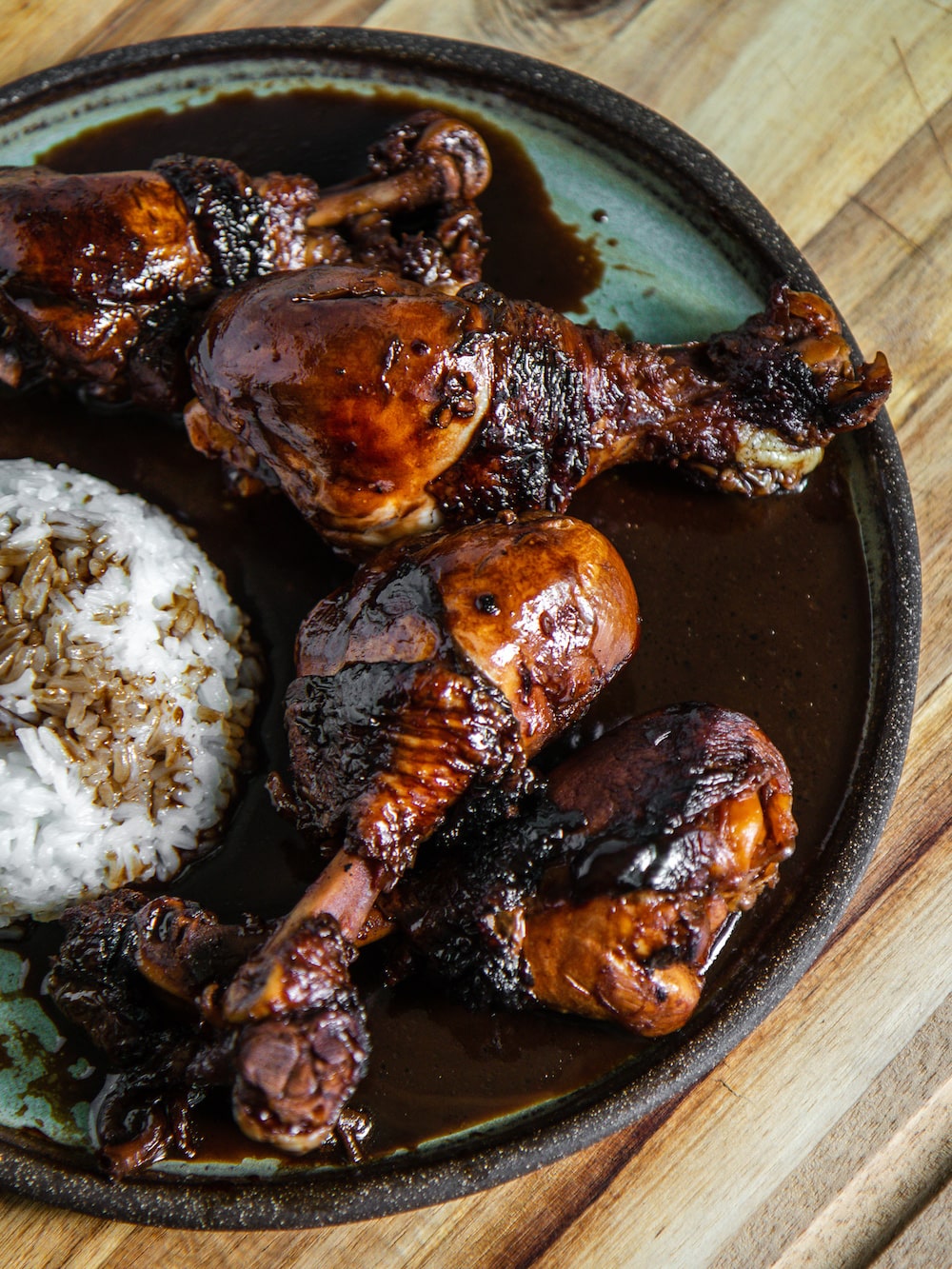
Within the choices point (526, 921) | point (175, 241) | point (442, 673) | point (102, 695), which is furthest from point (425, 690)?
point (175, 241)

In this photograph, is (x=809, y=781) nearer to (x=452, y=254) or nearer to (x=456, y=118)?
(x=452, y=254)

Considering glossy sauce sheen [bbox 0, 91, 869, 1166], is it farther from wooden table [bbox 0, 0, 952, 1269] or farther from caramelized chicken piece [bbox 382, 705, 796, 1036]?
wooden table [bbox 0, 0, 952, 1269]

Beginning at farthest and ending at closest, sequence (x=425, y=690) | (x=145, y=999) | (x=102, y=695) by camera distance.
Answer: (x=102, y=695) → (x=145, y=999) → (x=425, y=690)

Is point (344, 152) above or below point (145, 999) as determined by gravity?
above

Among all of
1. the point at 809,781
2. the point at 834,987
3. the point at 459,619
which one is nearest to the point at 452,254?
the point at 459,619

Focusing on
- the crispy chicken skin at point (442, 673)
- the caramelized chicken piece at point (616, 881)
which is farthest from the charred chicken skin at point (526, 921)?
the crispy chicken skin at point (442, 673)

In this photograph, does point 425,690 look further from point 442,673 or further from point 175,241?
point 175,241

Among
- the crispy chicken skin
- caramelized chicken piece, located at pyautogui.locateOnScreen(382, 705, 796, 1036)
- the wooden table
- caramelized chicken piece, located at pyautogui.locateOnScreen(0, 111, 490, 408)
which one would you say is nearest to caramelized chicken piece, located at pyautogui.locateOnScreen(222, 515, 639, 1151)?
the crispy chicken skin
